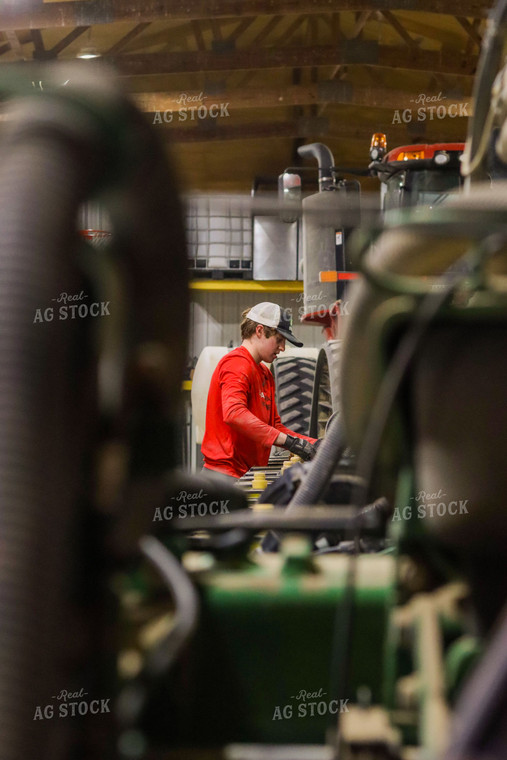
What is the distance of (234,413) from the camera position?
11.6ft

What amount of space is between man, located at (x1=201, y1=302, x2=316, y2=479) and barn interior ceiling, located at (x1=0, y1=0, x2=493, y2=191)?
2.66m

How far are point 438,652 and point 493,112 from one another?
35.7 inches

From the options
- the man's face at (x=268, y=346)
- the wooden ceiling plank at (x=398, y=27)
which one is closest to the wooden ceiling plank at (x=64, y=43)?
the wooden ceiling plank at (x=398, y=27)

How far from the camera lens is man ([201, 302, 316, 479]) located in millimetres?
3537

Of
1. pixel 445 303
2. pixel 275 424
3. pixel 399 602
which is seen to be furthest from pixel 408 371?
pixel 275 424

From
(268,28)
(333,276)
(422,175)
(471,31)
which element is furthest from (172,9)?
(471,31)

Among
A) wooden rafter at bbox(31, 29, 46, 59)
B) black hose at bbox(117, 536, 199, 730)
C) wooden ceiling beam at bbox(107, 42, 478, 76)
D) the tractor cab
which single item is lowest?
black hose at bbox(117, 536, 199, 730)

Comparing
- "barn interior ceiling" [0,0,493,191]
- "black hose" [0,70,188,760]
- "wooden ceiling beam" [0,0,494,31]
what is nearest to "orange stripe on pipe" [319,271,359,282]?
"barn interior ceiling" [0,0,493,191]

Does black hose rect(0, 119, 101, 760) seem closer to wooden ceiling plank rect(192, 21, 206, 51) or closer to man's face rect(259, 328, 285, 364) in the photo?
man's face rect(259, 328, 285, 364)

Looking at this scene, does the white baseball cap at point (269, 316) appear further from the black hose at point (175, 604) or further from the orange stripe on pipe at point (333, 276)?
the black hose at point (175, 604)

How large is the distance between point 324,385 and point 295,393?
726mm

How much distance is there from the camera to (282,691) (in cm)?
102

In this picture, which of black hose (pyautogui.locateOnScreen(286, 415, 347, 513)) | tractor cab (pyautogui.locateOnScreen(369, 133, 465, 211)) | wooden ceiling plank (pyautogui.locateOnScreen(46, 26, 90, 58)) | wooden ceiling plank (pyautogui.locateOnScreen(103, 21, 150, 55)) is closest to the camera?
black hose (pyautogui.locateOnScreen(286, 415, 347, 513))

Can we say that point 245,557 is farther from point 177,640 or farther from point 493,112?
point 493,112
